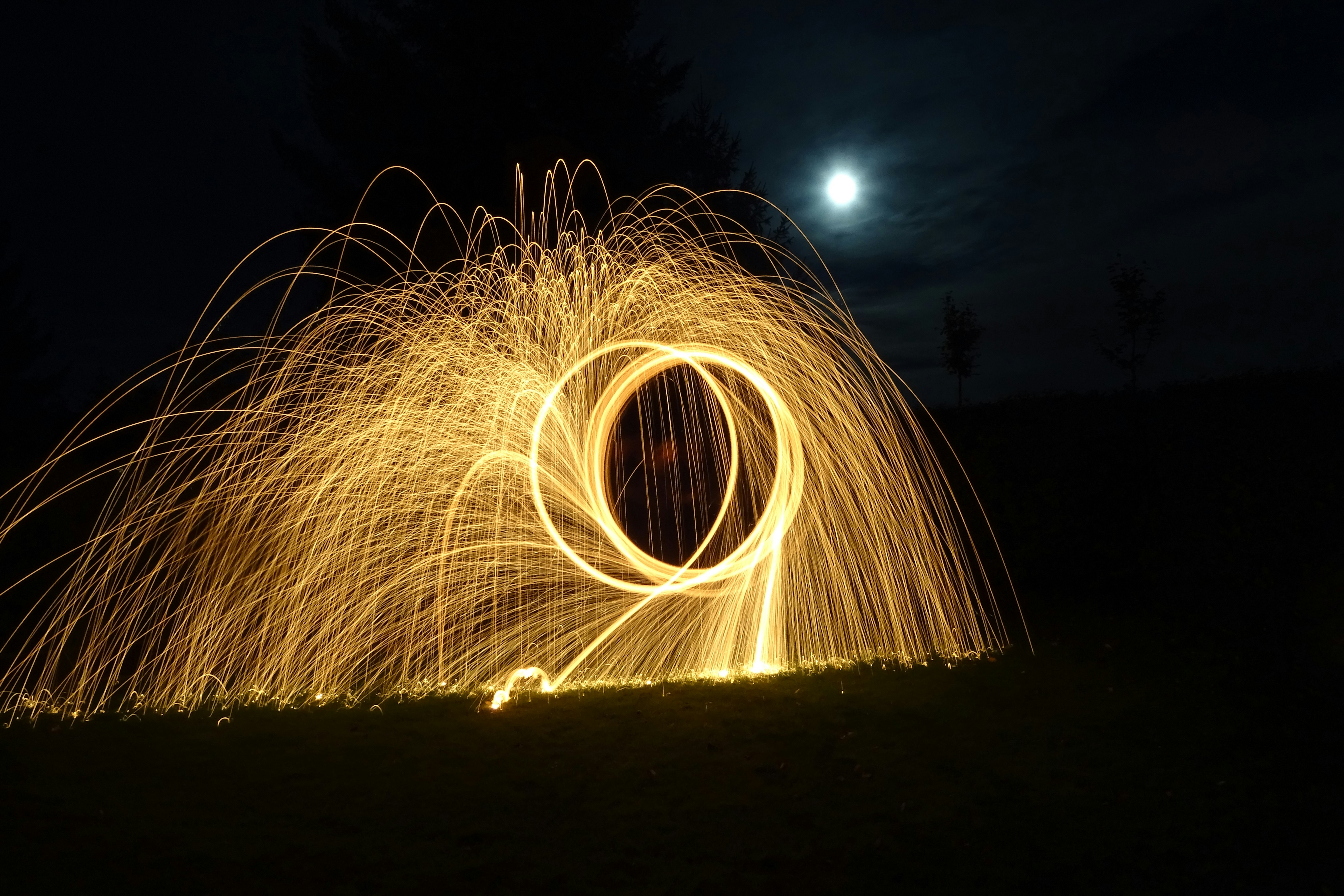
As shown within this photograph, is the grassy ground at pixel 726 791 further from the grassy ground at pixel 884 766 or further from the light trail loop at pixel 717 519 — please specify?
the light trail loop at pixel 717 519

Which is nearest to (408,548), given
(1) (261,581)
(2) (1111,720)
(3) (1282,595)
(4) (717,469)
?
(1) (261,581)

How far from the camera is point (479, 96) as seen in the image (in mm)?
18109

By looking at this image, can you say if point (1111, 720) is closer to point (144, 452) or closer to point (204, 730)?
point (204, 730)

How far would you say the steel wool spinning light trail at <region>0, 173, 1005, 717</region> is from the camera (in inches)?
289

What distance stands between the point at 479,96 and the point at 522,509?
12.9 m

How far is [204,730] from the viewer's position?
20.8ft

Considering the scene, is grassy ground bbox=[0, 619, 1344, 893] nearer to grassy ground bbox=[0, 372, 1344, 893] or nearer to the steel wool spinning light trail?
grassy ground bbox=[0, 372, 1344, 893]

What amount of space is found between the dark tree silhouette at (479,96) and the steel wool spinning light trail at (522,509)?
928 cm

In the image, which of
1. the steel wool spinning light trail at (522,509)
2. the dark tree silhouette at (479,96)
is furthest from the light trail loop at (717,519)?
the dark tree silhouette at (479,96)

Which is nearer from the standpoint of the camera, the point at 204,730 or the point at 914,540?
the point at 204,730

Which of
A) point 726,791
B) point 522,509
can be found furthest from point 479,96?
point 726,791

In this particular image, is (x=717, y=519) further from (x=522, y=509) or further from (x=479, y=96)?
(x=479, y=96)

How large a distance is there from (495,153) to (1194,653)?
15991 mm

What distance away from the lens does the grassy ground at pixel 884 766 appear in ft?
13.5
